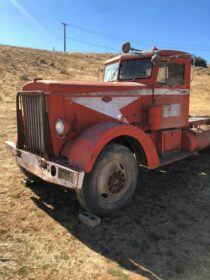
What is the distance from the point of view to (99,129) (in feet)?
13.9

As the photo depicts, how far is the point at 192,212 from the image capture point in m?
4.63

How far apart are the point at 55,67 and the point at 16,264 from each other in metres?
27.9

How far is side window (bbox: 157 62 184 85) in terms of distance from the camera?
557 centimetres

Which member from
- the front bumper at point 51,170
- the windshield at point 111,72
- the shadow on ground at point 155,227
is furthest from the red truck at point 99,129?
the shadow on ground at point 155,227

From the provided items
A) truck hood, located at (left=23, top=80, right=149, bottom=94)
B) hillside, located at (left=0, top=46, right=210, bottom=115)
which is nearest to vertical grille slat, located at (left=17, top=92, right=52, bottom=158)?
truck hood, located at (left=23, top=80, right=149, bottom=94)

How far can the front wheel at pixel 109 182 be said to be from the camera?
13.6 feet

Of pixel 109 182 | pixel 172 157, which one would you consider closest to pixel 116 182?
pixel 109 182

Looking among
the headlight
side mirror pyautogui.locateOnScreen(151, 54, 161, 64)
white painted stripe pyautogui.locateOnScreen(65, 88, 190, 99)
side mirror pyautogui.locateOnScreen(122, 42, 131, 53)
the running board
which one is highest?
side mirror pyautogui.locateOnScreen(122, 42, 131, 53)

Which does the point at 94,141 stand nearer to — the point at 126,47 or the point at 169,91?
the point at 169,91

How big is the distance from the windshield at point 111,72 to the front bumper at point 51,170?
2.36 metres

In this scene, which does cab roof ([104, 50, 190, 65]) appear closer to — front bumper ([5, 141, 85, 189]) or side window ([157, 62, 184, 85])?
side window ([157, 62, 184, 85])

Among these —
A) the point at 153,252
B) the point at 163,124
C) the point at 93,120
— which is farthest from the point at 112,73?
the point at 153,252

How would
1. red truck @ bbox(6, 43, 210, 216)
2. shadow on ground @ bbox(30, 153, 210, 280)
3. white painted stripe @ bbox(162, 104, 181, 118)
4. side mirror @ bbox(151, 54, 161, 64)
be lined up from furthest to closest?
white painted stripe @ bbox(162, 104, 181, 118) < side mirror @ bbox(151, 54, 161, 64) < red truck @ bbox(6, 43, 210, 216) < shadow on ground @ bbox(30, 153, 210, 280)

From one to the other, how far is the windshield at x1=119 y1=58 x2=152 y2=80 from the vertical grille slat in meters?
2.01
